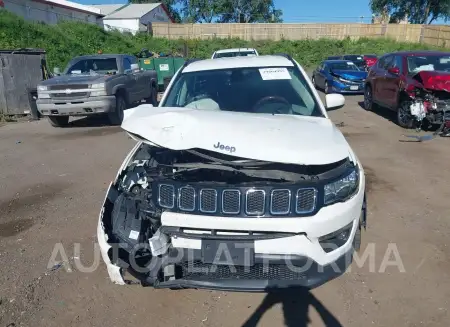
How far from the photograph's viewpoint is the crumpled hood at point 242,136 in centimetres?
258

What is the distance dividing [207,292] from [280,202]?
1086 mm

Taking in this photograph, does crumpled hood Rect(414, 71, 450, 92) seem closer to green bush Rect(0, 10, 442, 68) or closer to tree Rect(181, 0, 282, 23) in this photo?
green bush Rect(0, 10, 442, 68)

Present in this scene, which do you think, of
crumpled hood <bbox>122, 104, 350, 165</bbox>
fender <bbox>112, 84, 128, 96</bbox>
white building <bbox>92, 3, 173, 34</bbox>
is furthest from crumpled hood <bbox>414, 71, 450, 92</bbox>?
white building <bbox>92, 3, 173, 34</bbox>

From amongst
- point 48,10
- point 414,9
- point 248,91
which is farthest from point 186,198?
point 414,9

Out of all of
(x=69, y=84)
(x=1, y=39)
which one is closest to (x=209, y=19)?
(x=1, y=39)

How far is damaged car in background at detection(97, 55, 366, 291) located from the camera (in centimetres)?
246

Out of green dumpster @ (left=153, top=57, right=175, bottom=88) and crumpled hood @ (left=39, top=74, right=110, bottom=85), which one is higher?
crumpled hood @ (left=39, top=74, right=110, bottom=85)

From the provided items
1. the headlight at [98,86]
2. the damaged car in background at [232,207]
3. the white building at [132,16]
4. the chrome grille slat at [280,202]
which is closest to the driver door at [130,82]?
the headlight at [98,86]

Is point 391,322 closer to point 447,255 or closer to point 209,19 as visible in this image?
point 447,255

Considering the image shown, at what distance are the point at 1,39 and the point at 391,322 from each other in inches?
743

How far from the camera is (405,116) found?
8.65 m

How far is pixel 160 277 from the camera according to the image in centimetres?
255

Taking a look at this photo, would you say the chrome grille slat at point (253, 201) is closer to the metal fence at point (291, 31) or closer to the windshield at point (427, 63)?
the windshield at point (427, 63)

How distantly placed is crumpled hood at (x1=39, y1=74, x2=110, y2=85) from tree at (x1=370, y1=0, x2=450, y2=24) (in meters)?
47.6
